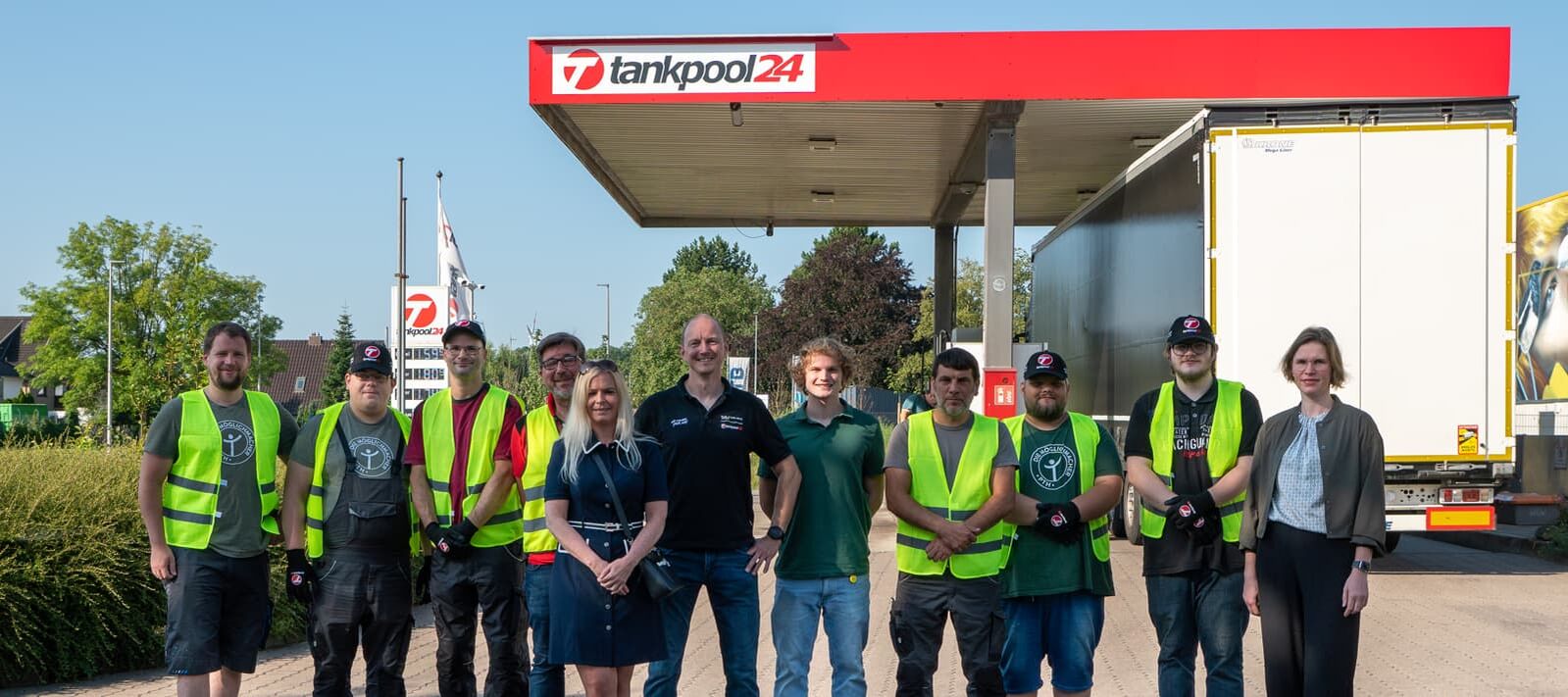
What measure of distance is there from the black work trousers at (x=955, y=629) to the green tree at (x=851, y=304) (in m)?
60.2

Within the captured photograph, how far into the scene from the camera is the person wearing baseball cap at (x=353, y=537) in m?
6.11

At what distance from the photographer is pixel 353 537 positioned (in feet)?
20.2

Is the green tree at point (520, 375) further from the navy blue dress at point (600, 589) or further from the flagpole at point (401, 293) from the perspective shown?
the navy blue dress at point (600, 589)

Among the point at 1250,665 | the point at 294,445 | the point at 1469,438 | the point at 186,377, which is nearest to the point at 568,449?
the point at 294,445

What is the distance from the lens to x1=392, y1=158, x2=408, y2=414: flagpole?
668 inches

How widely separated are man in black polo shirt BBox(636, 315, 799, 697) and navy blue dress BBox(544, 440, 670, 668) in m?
0.24

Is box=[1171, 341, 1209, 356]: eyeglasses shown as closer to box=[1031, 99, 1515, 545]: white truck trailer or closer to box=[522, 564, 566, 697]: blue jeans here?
box=[522, 564, 566, 697]: blue jeans

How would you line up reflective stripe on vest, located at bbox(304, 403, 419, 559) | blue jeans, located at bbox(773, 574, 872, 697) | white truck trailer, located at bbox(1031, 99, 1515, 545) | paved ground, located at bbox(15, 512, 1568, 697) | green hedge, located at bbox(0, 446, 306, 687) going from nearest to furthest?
blue jeans, located at bbox(773, 574, 872, 697)
reflective stripe on vest, located at bbox(304, 403, 419, 559)
green hedge, located at bbox(0, 446, 306, 687)
paved ground, located at bbox(15, 512, 1568, 697)
white truck trailer, located at bbox(1031, 99, 1515, 545)

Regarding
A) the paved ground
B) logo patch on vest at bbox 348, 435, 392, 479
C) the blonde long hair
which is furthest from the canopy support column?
the blonde long hair

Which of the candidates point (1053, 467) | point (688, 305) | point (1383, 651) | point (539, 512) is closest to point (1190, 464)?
point (1053, 467)

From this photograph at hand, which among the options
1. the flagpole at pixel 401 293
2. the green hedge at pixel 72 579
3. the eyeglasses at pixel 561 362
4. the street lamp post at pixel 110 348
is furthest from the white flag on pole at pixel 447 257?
the street lamp post at pixel 110 348

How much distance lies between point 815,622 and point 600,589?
999 millimetres

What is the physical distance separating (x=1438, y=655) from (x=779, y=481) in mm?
5245

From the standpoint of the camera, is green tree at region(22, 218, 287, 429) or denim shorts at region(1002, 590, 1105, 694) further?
green tree at region(22, 218, 287, 429)
